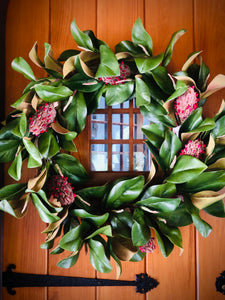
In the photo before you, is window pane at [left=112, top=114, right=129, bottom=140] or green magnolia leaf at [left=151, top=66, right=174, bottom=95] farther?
window pane at [left=112, top=114, right=129, bottom=140]

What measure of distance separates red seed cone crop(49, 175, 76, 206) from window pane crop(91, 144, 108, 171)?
0.12m

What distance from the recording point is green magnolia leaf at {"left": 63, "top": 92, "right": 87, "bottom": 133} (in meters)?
0.67

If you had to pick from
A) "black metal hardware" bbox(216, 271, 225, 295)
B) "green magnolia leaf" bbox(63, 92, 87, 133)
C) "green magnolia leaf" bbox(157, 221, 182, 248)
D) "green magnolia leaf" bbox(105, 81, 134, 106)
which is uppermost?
"green magnolia leaf" bbox(105, 81, 134, 106)

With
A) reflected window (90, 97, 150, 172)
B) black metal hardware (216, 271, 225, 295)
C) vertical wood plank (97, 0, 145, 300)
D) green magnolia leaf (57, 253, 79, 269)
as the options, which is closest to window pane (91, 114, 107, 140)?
reflected window (90, 97, 150, 172)

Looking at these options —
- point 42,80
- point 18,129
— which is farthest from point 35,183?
point 42,80

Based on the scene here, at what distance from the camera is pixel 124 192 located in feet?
2.17

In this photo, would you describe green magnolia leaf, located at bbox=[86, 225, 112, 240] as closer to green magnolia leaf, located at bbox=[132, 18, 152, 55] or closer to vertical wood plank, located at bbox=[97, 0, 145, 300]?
vertical wood plank, located at bbox=[97, 0, 145, 300]

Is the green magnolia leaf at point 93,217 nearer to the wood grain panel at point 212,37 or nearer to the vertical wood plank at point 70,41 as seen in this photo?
the vertical wood plank at point 70,41

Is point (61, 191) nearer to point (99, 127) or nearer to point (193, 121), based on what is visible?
point (99, 127)

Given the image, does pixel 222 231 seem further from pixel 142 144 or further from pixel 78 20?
pixel 78 20

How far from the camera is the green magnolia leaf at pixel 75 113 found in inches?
26.4

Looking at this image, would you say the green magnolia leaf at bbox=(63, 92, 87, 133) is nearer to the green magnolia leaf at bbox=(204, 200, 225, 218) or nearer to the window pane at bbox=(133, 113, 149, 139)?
the window pane at bbox=(133, 113, 149, 139)

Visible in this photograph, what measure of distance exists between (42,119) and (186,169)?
0.36 m

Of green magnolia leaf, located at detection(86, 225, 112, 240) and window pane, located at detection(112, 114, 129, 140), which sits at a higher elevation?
window pane, located at detection(112, 114, 129, 140)
